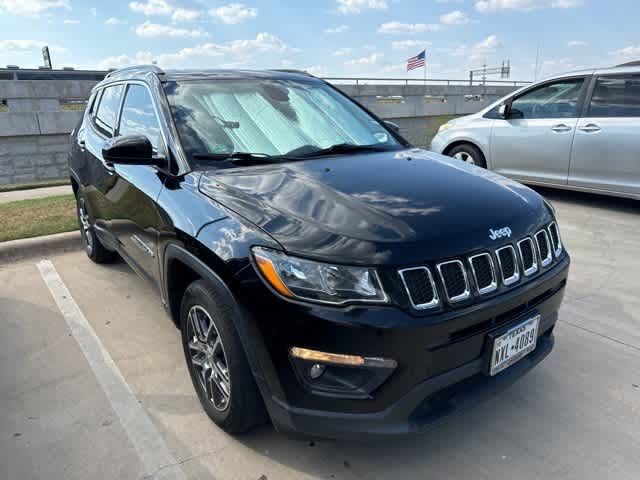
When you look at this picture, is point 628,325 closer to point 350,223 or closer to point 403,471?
point 403,471

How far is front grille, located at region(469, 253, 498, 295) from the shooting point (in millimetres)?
2051

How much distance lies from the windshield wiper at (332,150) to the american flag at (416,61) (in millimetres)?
26253

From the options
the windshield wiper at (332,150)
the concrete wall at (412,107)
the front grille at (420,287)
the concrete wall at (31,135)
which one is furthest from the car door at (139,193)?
the concrete wall at (412,107)

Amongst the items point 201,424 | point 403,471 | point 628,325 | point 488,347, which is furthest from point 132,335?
point 628,325

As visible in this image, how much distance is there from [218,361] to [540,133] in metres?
5.58

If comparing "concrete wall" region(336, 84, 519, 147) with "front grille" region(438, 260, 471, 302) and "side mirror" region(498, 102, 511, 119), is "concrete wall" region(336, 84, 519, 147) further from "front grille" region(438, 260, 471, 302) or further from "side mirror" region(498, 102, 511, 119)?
"front grille" region(438, 260, 471, 302)

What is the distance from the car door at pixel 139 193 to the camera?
2.94m

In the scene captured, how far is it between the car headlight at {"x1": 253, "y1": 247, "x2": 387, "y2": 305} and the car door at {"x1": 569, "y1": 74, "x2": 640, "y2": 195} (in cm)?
512

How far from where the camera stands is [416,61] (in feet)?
91.0

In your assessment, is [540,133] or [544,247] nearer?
[544,247]

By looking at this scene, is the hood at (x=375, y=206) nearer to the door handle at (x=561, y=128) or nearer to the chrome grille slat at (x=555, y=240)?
the chrome grille slat at (x=555, y=240)

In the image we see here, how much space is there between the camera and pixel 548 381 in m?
2.86

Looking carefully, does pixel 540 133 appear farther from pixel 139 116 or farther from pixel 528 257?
pixel 139 116

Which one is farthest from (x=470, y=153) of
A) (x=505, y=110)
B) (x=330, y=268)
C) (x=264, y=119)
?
(x=330, y=268)
